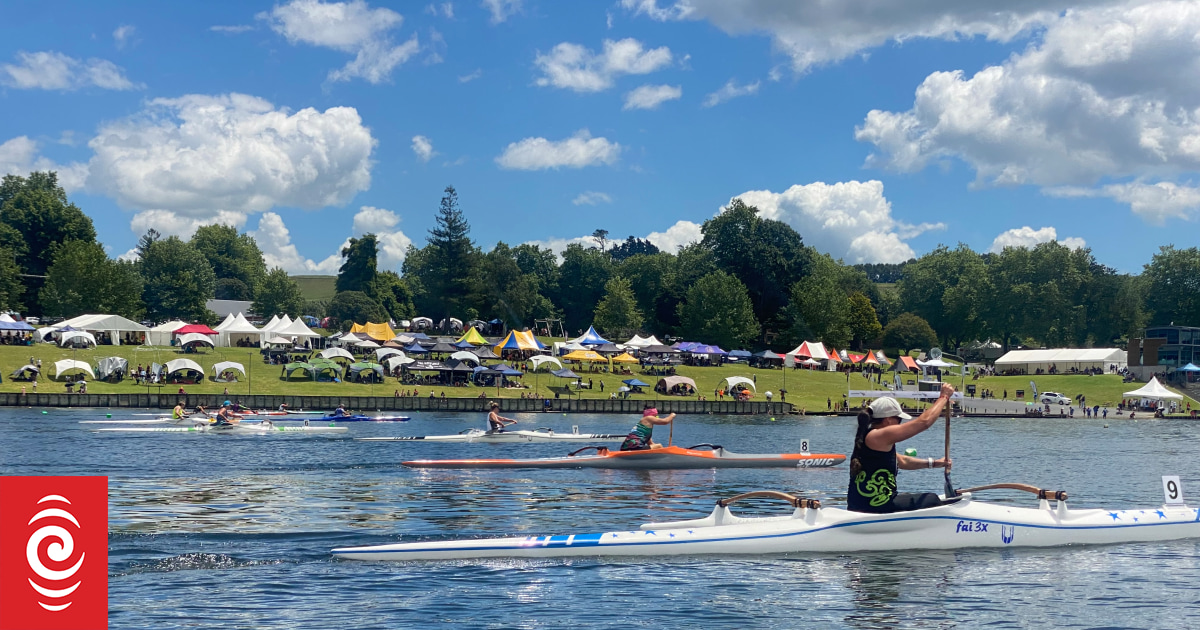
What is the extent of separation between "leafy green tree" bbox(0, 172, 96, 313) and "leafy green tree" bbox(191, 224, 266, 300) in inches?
2305

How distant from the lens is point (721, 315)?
11231 cm

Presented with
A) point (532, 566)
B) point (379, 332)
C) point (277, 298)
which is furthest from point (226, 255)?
point (532, 566)

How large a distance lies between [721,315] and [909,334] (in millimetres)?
42543

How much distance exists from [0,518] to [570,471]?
923 inches

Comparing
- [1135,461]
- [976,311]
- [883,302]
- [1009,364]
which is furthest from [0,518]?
[883,302]

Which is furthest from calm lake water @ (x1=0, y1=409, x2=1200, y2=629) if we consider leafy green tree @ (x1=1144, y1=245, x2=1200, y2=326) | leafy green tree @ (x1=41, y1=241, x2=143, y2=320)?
leafy green tree @ (x1=1144, y1=245, x2=1200, y2=326)

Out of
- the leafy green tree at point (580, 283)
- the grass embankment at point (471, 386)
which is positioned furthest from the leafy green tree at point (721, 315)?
the leafy green tree at point (580, 283)

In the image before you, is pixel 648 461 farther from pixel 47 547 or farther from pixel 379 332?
pixel 379 332

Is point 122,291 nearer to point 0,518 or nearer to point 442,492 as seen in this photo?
point 442,492

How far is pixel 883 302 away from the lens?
165875mm

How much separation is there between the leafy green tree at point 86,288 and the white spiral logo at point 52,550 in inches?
4068

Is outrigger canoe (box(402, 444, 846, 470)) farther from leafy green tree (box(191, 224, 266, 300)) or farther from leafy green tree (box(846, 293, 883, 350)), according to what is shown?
leafy green tree (box(191, 224, 266, 300))

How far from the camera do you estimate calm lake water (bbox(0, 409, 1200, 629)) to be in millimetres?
13180

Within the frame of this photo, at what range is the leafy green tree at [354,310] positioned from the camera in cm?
14088
